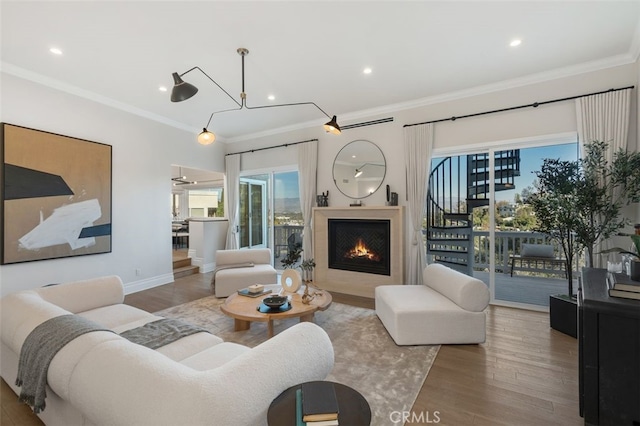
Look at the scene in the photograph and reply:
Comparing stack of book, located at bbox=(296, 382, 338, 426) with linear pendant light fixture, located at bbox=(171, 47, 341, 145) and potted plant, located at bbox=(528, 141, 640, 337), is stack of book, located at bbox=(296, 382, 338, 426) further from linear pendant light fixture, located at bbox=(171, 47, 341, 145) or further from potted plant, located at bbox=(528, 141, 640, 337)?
potted plant, located at bbox=(528, 141, 640, 337)

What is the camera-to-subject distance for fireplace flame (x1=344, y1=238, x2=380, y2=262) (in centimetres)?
472

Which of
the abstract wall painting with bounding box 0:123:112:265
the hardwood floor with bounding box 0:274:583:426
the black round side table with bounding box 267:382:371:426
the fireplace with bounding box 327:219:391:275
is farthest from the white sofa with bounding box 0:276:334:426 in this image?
the fireplace with bounding box 327:219:391:275

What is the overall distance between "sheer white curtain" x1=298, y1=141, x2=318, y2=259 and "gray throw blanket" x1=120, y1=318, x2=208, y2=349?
330cm

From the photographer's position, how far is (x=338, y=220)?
16.6 feet

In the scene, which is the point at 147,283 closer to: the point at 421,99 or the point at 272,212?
the point at 272,212

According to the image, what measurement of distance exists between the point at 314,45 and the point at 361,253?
3.21 m

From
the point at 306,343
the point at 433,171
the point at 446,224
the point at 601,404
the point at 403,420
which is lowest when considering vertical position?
the point at 403,420

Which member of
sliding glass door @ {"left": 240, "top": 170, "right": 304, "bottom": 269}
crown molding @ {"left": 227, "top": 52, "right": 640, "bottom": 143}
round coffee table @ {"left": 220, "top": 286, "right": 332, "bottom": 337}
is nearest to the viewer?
round coffee table @ {"left": 220, "top": 286, "right": 332, "bottom": 337}

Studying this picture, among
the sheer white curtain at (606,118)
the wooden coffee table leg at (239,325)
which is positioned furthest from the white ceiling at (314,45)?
the wooden coffee table leg at (239,325)

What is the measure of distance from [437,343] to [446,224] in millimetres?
2340

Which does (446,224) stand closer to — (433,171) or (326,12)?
(433,171)

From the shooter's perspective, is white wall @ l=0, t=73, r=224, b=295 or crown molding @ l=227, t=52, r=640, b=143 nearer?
crown molding @ l=227, t=52, r=640, b=143

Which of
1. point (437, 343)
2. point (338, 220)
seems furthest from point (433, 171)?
point (437, 343)

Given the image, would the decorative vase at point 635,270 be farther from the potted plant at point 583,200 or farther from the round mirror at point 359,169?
the round mirror at point 359,169
